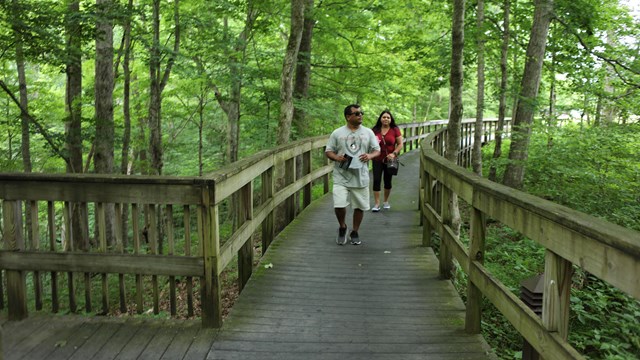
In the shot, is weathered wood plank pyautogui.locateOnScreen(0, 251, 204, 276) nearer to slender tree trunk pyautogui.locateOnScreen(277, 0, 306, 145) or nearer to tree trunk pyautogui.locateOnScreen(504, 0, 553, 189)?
slender tree trunk pyautogui.locateOnScreen(277, 0, 306, 145)

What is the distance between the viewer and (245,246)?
5.15m

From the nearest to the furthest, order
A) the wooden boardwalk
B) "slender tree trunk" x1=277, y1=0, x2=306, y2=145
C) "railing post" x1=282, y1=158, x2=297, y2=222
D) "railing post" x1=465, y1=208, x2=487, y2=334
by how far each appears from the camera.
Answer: the wooden boardwalk < "railing post" x1=465, y1=208, x2=487, y2=334 < "railing post" x1=282, y1=158, x2=297, y2=222 < "slender tree trunk" x1=277, y1=0, x2=306, y2=145

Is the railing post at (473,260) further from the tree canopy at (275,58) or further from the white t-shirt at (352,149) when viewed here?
the tree canopy at (275,58)

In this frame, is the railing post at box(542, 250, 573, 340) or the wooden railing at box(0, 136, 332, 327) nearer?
the railing post at box(542, 250, 573, 340)

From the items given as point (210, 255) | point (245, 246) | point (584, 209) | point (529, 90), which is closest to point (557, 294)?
point (210, 255)

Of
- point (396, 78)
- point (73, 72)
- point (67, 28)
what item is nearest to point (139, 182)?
point (67, 28)

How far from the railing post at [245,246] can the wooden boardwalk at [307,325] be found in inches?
6.1

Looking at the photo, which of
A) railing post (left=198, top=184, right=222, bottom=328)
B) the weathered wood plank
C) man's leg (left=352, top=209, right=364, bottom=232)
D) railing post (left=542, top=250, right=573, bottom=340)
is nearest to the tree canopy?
man's leg (left=352, top=209, right=364, bottom=232)

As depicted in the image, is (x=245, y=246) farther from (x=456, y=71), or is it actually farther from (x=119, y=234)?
(x=456, y=71)

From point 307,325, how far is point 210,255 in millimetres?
1034

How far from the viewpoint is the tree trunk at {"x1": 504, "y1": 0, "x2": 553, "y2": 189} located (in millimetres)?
11922

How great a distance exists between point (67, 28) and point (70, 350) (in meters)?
6.86

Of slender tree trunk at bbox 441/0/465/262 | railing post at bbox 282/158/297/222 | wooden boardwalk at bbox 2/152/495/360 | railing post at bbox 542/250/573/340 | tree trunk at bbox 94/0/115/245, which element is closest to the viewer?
railing post at bbox 542/250/573/340

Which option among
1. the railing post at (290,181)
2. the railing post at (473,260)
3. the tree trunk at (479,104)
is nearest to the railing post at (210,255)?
the railing post at (473,260)
